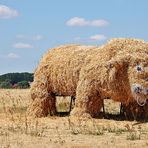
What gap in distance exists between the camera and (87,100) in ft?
61.5

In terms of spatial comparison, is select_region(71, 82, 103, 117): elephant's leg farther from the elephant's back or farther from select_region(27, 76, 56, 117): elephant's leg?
select_region(27, 76, 56, 117): elephant's leg

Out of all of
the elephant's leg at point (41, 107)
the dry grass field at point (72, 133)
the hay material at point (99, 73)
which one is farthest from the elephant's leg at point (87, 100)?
the elephant's leg at point (41, 107)

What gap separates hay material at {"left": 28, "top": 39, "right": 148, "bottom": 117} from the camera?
60.0 feet

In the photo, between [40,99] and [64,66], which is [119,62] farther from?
[40,99]

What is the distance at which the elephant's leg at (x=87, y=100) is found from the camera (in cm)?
1869

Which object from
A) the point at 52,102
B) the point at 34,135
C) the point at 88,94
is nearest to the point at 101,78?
the point at 88,94

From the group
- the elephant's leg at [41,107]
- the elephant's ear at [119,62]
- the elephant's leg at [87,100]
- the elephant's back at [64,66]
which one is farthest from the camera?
the elephant's leg at [41,107]

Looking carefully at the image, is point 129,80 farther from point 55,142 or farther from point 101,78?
point 55,142

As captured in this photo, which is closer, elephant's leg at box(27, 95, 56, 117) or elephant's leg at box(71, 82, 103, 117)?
elephant's leg at box(71, 82, 103, 117)

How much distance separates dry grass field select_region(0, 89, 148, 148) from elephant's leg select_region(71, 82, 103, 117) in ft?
1.44

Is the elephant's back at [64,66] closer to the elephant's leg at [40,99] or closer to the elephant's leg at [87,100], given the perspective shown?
the elephant's leg at [40,99]

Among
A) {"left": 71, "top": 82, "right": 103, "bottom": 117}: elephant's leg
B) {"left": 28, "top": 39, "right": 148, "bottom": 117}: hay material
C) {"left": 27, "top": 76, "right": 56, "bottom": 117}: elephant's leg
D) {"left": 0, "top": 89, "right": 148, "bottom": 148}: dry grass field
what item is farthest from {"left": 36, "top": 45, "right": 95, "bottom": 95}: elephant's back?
{"left": 0, "top": 89, "right": 148, "bottom": 148}: dry grass field

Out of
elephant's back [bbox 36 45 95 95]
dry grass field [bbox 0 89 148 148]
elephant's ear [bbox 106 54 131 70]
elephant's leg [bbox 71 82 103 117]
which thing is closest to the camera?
dry grass field [bbox 0 89 148 148]

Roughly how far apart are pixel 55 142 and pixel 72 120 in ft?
16.6
